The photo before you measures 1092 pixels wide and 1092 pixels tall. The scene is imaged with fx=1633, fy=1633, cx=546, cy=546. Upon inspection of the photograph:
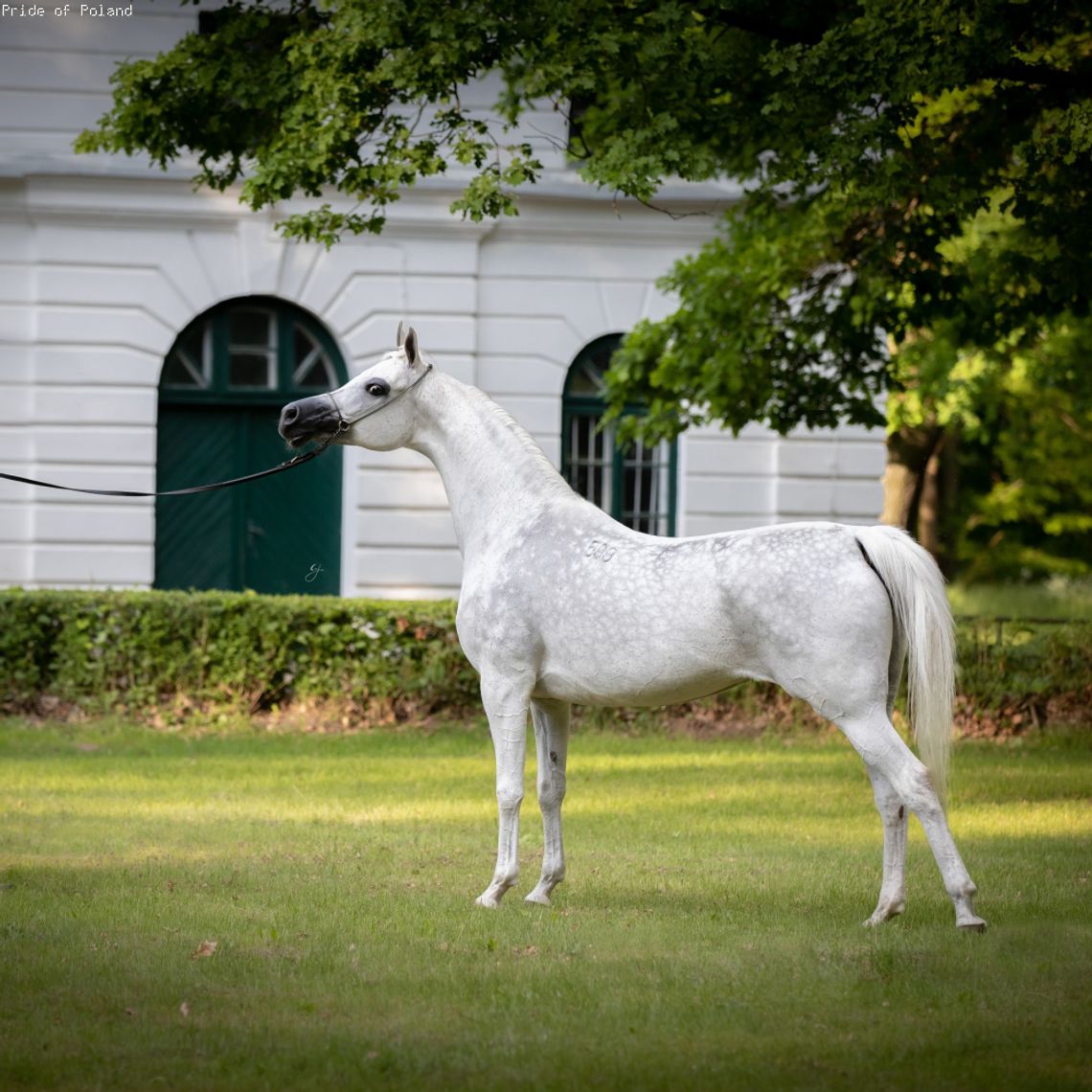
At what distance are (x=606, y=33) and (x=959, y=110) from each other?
433 centimetres

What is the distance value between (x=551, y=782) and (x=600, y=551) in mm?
1194

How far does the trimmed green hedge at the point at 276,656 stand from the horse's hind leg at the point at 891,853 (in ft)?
25.8

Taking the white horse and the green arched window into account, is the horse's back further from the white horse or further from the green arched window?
the green arched window

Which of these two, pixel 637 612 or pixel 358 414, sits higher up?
pixel 358 414

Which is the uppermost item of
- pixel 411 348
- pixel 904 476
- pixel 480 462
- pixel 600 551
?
pixel 411 348

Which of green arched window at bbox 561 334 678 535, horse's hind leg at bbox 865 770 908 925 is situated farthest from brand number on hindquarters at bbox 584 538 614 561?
green arched window at bbox 561 334 678 535

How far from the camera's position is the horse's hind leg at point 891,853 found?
7242mm

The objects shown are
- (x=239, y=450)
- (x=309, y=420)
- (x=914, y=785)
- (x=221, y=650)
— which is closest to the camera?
(x=914, y=785)

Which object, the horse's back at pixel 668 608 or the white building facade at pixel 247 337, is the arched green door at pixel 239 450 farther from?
the horse's back at pixel 668 608

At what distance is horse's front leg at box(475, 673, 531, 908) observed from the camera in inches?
295

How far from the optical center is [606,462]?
20000 millimetres

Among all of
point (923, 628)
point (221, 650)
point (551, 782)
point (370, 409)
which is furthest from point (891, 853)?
point (221, 650)

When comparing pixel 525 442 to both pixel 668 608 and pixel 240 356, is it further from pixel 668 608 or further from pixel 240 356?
pixel 240 356

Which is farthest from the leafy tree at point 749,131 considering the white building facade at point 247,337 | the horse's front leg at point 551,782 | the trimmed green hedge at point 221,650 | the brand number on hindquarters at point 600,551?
the horse's front leg at point 551,782
